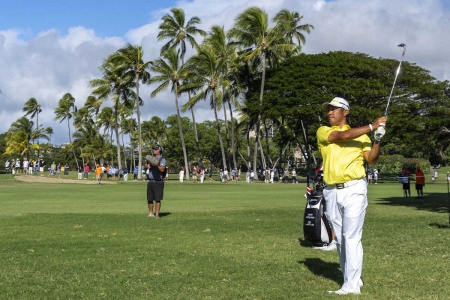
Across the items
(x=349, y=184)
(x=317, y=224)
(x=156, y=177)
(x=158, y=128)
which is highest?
(x=158, y=128)

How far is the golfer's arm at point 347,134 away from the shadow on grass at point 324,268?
1875 millimetres

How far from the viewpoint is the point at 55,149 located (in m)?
163

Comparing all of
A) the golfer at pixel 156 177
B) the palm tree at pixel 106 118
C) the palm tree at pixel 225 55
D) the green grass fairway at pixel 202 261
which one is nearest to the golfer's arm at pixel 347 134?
the green grass fairway at pixel 202 261

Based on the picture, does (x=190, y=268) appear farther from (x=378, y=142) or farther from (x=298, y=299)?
(x=378, y=142)

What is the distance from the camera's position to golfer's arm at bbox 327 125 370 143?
661 cm

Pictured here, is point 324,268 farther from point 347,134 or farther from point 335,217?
point 347,134

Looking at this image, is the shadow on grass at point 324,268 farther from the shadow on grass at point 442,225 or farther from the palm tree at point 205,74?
the palm tree at point 205,74

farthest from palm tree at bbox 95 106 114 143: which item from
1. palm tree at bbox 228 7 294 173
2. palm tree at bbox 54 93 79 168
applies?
palm tree at bbox 228 7 294 173

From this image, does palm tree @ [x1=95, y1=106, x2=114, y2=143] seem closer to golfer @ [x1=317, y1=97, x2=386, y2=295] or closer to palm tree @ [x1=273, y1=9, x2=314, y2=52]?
palm tree @ [x1=273, y1=9, x2=314, y2=52]

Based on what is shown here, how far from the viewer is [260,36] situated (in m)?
60.3

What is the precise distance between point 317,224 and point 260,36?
5197cm

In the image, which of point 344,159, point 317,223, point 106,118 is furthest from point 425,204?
point 106,118

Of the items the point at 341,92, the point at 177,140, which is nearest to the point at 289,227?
the point at 341,92

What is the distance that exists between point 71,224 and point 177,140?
96.1 m
